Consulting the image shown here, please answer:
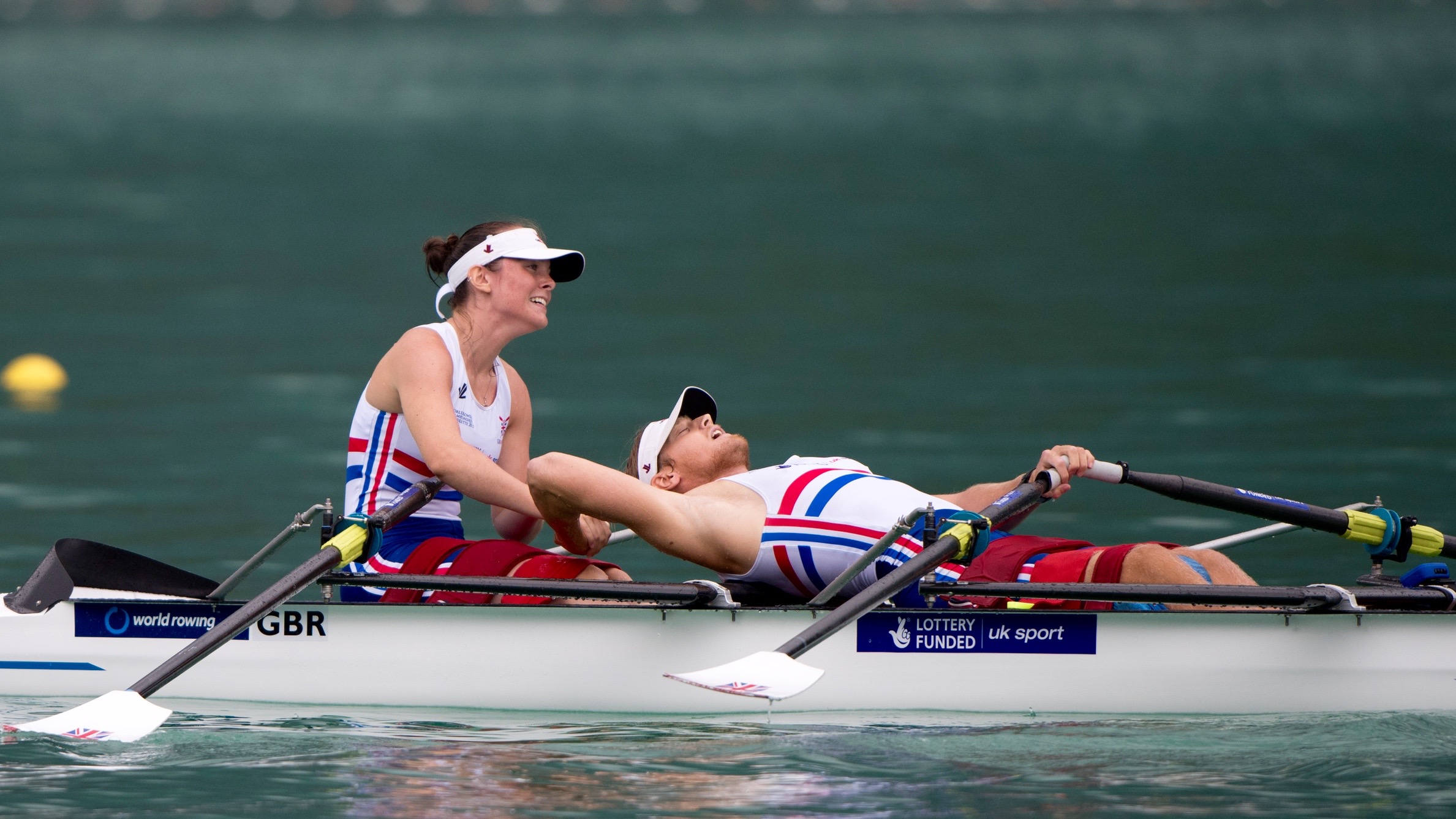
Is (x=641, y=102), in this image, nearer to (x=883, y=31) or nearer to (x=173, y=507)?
(x=883, y=31)

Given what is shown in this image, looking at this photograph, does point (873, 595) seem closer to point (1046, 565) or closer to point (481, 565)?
point (1046, 565)

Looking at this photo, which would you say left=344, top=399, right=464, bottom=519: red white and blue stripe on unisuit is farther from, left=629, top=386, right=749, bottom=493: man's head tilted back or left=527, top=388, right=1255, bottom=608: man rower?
left=629, top=386, right=749, bottom=493: man's head tilted back

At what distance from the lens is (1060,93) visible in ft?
161

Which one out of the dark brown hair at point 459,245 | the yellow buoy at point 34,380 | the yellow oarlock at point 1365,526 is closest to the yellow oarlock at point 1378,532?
the yellow oarlock at point 1365,526

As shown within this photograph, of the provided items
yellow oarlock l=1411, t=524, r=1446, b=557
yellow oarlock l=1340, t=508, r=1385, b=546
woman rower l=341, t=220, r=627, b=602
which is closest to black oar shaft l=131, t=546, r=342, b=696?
woman rower l=341, t=220, r=627, b=602

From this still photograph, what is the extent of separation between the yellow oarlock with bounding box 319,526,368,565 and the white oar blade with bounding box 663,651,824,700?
1162 millimetres

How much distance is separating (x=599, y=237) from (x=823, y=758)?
1038 inches

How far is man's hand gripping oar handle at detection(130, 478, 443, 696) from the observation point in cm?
550

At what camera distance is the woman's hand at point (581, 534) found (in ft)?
19.2

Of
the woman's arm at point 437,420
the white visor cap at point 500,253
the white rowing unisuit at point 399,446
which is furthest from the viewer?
the white visor cap at point 500,253

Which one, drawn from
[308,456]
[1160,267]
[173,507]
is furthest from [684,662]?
[1160,267]

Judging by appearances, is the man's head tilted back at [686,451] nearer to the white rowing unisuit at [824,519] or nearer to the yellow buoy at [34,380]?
the white rowing unisuit at [824,519]

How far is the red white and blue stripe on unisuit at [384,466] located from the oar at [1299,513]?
240cm

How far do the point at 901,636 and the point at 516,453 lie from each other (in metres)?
1.67
